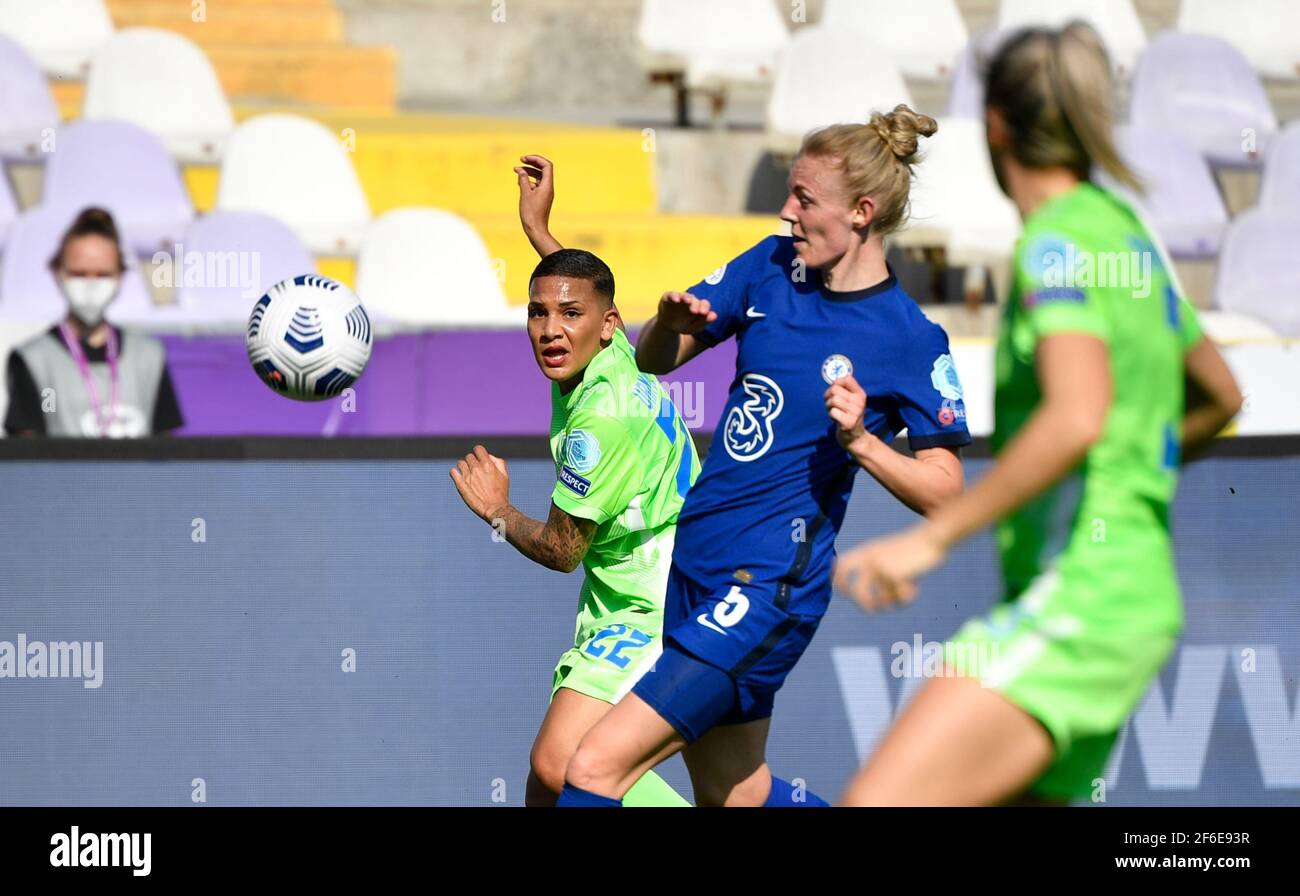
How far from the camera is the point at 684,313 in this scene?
4148 millimetres

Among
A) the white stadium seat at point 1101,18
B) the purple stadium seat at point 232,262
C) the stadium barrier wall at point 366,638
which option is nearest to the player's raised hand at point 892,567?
the stadium barrier wall at point 366,638

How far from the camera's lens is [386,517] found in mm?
5668

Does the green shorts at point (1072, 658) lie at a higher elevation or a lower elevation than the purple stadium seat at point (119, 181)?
lower

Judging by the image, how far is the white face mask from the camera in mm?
7348

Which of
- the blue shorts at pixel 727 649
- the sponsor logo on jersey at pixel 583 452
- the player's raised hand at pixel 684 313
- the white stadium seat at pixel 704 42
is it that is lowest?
the blue shorts at pixel 727 649

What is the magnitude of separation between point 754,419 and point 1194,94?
689 cm

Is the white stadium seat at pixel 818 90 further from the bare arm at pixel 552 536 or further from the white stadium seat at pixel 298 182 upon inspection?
the bare arm at pixel 552 536

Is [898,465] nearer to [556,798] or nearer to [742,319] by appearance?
[742,319]

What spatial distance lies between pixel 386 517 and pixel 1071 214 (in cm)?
323

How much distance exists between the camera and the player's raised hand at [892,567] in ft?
8.65

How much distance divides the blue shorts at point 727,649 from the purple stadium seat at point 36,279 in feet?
15.6

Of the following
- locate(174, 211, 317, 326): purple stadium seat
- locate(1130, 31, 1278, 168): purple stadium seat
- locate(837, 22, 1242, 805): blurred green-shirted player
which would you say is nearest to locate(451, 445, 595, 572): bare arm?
locate(837, 22, 1242, 805): blurred green-shirted player

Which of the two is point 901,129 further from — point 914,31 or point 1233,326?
point 914,31

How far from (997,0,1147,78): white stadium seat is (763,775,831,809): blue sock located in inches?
263
